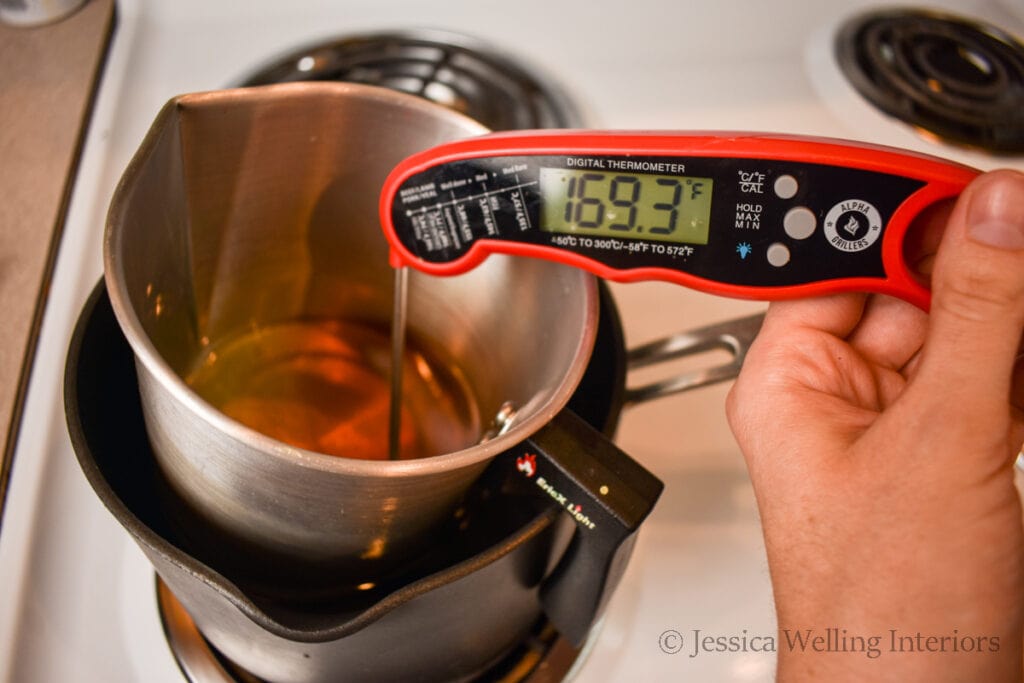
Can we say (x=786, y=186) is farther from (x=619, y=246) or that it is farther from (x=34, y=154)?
(x=34, y=154)

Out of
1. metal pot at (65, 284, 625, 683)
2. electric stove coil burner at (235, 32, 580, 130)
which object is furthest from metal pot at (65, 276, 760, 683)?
electric stove coil burner at (235, 32, 580, 130)

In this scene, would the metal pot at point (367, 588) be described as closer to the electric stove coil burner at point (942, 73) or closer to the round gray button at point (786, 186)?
the round gray button at point (786, 186)

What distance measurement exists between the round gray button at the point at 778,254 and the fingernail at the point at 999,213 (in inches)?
3.2

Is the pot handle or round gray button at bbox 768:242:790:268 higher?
round gray button at bbox 768:242:790:268

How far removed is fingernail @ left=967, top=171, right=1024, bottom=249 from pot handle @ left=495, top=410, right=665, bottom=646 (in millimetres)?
177

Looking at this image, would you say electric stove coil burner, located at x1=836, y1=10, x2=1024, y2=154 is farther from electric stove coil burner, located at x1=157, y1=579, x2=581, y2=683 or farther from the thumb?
electric stove coil burner, located at x1=157, y1=579, x2=581, y2=683

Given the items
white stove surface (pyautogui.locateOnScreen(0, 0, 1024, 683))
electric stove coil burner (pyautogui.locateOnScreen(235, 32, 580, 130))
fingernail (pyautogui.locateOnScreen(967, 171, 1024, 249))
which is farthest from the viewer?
electric stove coil burner (pyautogui.locateOnScreen(235, 32, 580, 130))

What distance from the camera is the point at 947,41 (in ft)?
2.66

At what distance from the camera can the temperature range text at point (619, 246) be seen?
0.45 meters

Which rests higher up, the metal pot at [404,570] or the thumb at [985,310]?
the thumb at [985,310]

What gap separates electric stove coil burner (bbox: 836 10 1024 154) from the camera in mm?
746

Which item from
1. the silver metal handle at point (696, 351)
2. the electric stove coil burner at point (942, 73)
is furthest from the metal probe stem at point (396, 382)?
the electric stove coil burner at point (942, 73)

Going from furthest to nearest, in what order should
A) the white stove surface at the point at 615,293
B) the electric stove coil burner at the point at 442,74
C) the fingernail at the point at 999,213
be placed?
1. the electric stove coil burner at the point at 442,74
2. the white stove surface at the point at 615,293
3. the fingernail at the point at 999,213

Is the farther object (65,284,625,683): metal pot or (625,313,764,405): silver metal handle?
(625,313,764,405): silver metal handle
